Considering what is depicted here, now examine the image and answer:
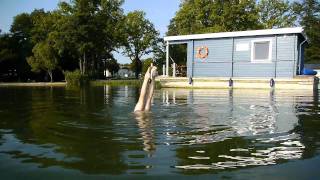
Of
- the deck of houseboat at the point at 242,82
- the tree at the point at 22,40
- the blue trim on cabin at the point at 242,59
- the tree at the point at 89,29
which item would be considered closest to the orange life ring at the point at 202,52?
the blue trim on cabin at the point at 242,59

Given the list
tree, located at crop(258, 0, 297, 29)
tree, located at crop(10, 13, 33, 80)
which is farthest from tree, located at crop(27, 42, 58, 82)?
tree, located at crop(258, 0, 297, 29)

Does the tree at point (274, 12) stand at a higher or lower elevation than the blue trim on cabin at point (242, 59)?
higher

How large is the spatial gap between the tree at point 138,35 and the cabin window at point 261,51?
3539cm

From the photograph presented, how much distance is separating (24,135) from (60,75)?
2331 inches

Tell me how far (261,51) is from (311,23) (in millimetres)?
41329

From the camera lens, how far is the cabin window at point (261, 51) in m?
28.6

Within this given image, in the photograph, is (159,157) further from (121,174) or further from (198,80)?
(198,80)

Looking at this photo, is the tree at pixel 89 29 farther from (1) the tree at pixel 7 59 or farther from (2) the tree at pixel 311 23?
(2) the tree at pixel 311 23

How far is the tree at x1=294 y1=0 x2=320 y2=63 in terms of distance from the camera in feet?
208

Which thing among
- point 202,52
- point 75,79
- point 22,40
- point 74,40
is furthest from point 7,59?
point 202,52

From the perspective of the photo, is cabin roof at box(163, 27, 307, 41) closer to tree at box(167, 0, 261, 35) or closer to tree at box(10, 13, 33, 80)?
tree at box(167, 0, 261, 35)

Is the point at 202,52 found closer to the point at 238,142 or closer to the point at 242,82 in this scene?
the point at 242,82

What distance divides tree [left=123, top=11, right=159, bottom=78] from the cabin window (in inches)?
1393

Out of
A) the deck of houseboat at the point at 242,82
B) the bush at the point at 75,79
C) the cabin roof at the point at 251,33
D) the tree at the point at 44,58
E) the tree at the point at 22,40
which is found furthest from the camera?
the tree at the point at 22,40
